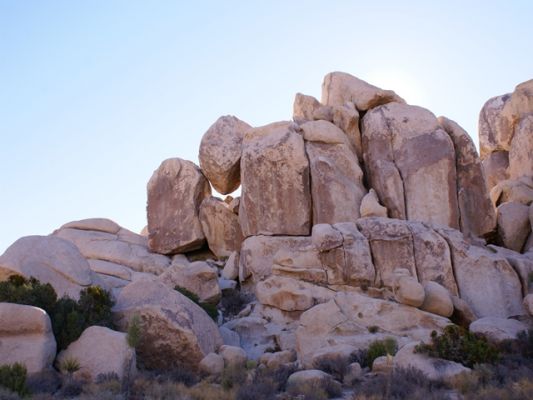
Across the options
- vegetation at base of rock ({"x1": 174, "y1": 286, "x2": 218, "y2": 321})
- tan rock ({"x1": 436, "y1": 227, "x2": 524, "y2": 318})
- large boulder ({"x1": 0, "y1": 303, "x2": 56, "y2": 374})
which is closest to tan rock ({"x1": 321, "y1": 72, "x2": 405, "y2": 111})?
tan rock ({"x1": 436, "y1": 227, "x2": 524, "y2": 318})

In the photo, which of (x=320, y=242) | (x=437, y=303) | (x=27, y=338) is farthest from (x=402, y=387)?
(x=320, y=242)

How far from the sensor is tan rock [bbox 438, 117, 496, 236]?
30422 mm

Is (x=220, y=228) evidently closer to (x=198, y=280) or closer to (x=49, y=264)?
(x=198, y=280)

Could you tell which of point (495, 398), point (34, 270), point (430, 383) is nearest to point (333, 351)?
point (430, 383)

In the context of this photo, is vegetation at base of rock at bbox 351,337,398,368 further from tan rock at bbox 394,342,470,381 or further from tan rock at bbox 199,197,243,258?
tan rock at bbox 199,197,243,258

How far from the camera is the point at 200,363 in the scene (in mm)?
19844

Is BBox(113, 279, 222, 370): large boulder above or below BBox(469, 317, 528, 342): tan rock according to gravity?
above

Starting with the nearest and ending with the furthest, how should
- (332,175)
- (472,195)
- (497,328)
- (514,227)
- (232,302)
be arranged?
(497,328)
(232,302)
(514,227)
(472,195)
(332,175)

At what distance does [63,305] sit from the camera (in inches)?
779

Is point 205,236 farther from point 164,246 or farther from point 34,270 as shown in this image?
point 34,270

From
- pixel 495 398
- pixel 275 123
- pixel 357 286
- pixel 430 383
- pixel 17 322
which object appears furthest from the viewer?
pixel 275 123

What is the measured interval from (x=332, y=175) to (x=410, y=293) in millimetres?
9637

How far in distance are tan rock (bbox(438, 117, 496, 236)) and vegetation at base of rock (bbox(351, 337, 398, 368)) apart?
11.7 m

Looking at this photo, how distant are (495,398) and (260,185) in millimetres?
20242
